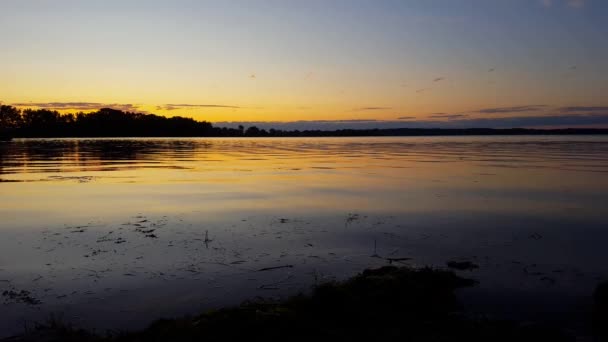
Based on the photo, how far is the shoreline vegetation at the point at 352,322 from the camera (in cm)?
531

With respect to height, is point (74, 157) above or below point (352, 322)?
above

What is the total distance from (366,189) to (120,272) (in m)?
14.2

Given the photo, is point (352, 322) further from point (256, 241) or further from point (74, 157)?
point (74, 157)

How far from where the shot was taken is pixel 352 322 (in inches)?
233

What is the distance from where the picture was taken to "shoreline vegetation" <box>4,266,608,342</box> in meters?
5.31

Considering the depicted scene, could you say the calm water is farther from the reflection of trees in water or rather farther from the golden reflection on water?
the reflection of trees in water

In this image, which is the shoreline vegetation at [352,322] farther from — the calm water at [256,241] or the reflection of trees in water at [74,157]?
the reflection of trees in water at [74,157]

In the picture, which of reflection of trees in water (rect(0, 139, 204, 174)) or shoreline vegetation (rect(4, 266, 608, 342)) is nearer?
shoreline vegetation (rect(4, 266, 608, 342))

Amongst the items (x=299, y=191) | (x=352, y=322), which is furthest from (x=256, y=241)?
(x=299, y=191)

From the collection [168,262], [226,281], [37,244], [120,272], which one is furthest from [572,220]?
[37,244]

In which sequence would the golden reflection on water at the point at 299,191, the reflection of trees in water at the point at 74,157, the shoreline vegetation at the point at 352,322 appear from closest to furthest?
the shoreline vegetation at the point at 352,322, the golden reflection on water at the point at 299,191, the reflection of trees in water at the point at 74,157

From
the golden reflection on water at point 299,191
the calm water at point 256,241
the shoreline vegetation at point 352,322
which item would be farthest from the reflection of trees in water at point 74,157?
the shoreline vegetation at point 352,322

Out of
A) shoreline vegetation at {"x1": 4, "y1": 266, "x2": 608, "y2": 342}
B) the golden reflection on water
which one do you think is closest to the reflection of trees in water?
the golden reflection on water

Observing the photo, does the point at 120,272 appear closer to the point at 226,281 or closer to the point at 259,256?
the point at 226,281
